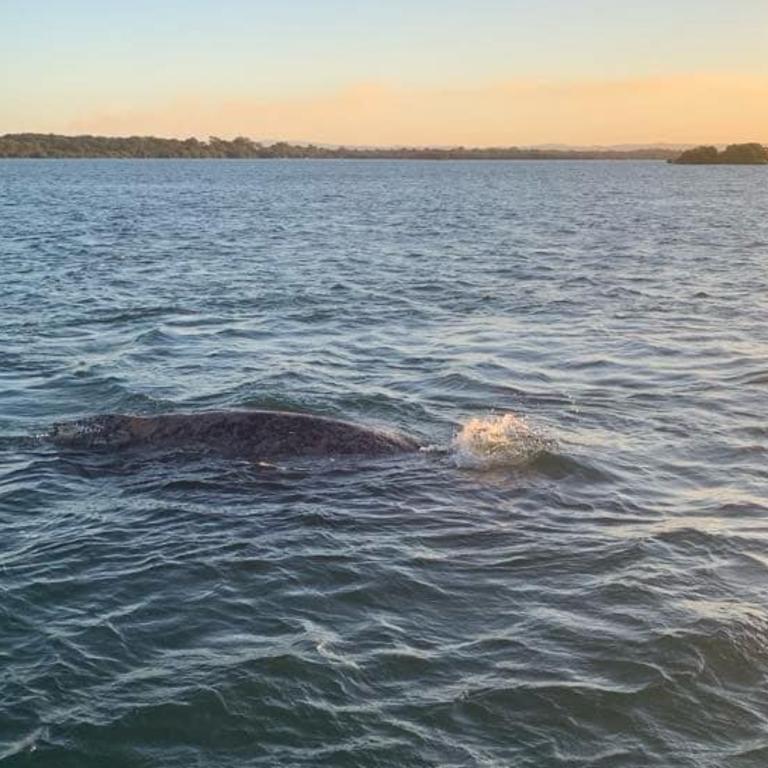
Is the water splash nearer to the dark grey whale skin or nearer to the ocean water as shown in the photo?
the ocean water

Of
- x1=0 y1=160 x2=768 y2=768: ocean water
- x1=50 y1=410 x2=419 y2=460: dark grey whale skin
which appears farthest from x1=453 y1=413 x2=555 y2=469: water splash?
x1=50 y1=410 x2=419 y2=460: dark grey whale skin

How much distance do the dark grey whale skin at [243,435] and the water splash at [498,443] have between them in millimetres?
768

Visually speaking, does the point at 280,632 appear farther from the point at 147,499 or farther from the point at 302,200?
the point at 302,200

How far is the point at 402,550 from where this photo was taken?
1045 cm

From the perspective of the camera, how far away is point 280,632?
8688mm

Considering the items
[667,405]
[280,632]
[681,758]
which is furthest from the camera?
[667,405]

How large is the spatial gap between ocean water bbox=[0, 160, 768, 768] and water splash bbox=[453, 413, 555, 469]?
0.19 feet

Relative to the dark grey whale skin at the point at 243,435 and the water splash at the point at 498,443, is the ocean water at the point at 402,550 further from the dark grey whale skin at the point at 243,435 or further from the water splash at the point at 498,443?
the dark grey whale skin at the point at 243,435

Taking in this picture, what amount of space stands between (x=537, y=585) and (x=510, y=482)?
308 cm

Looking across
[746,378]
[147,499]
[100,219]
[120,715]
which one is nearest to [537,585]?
[120,715]

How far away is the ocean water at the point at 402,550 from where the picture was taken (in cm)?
734

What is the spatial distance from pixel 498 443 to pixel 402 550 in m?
3.81

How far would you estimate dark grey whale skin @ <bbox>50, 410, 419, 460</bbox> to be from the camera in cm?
1327

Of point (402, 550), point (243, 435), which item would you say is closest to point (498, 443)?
point (243, 435)
